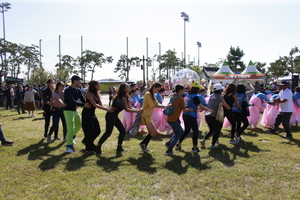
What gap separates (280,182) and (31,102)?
12.3 metres

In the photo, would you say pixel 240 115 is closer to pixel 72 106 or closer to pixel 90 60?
pixel 72 106

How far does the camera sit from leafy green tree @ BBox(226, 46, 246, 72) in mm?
62200

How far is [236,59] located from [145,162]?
6212cm

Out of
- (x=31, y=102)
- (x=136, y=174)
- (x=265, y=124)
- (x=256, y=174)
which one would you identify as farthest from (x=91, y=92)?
(x=31, y=102)

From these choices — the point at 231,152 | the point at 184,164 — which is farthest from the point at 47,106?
the point at 231,152

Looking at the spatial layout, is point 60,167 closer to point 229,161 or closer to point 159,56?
point 229,161

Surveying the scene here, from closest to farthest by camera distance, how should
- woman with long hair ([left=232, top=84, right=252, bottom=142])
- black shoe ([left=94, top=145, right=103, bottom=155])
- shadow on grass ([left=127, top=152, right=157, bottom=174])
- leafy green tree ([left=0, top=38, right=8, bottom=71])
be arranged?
shadow on grass ([left=127, top=152, right=157, bottom=174]) → black shoe ([left=94, top=145, right=103, bottom=155]) → woman with long hair ([left=232, top=84, right=252, bottom=142]) → leafy green tree ([left=0, top=38, right=8, bottom=71])

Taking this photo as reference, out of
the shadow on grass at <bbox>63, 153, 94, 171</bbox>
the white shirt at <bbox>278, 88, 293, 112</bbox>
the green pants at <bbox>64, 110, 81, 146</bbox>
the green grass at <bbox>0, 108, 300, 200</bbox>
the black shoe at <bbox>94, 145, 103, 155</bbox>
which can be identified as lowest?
the green grass at <bbox>0, 108, 300, 200</bbox>

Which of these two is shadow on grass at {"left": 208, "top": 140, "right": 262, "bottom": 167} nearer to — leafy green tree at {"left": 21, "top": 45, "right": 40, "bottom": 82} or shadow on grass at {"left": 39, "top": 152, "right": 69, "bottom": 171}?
shadow on grass at {"left": 39, "top": 152, "right": 69, "bottom": 171}

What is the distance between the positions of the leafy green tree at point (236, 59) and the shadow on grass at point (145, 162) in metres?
60.7

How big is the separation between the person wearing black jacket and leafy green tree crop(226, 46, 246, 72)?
60.8 meters

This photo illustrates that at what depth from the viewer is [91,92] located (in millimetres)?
5672

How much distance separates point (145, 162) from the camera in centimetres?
534

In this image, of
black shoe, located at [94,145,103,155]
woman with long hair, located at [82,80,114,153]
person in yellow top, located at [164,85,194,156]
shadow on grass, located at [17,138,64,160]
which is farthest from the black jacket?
person in yellow top, located at [164,85,194,156]
